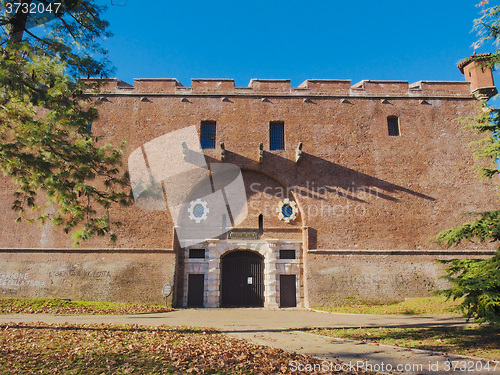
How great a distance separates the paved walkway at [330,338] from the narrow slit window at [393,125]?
10.4m

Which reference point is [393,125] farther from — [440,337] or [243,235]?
[440,337]

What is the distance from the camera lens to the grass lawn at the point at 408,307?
51.4 feet

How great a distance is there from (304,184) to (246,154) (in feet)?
11.7

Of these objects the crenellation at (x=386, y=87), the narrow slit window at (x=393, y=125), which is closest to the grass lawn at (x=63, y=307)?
the narrow slit window at (x=393, y=125)

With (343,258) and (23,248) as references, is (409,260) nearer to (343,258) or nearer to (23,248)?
(343,258)

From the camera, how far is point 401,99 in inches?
831

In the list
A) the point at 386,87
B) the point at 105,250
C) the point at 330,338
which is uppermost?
the point at 386,87

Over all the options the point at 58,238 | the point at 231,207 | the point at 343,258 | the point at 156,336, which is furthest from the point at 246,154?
the point at 156,336

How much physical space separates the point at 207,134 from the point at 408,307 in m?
13.4

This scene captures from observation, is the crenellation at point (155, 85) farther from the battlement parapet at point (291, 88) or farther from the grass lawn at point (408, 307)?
the grass lawn at point (408, 307)

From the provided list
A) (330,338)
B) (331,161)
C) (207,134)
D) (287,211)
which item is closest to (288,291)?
(287,211)

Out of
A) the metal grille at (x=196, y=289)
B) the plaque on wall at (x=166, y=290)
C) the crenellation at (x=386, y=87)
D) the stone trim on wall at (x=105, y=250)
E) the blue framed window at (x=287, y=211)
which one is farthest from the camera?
the crenellation at (x=386, y=87)

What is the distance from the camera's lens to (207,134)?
2077cm

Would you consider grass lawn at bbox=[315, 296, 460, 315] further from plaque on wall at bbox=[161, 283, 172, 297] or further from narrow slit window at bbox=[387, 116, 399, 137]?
narrow slit window at bbox=[387, 116, 399, 137]
